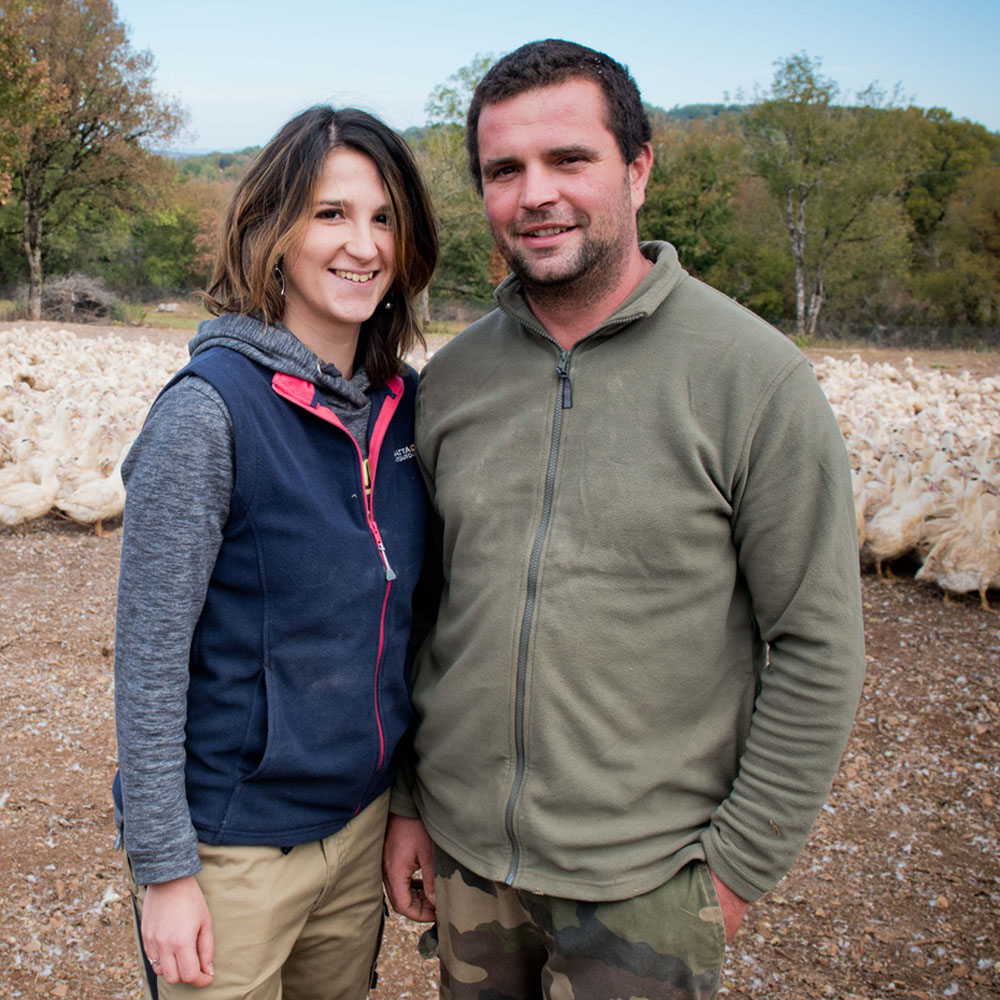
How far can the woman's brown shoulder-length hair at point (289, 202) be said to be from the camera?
74.6 inches

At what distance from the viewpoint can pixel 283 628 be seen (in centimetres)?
178

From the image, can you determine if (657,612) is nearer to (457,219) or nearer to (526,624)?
(526,624)

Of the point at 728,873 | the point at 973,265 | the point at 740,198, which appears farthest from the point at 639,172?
the point at 740,198

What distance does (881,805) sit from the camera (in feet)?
13.0

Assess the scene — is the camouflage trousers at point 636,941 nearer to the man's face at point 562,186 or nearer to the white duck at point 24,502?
the man's face at point 562,186

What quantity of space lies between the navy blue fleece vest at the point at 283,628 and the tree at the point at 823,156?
34.5m

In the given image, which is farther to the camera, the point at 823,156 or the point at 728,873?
the point at 823,156

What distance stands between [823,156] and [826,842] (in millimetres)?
35717

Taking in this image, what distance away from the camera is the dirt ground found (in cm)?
302

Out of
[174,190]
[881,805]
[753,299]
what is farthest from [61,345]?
[753,299]

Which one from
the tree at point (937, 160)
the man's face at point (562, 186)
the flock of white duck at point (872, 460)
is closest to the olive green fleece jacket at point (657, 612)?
the man's face at point (562, 186)

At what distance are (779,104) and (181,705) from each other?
37.7 metres

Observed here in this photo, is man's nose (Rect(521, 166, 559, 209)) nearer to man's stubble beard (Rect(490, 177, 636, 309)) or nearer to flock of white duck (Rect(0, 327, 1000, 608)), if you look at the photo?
man's stubble beard (Rect(490, 177, 636, 309))

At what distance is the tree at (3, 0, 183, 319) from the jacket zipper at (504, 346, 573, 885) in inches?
1310
